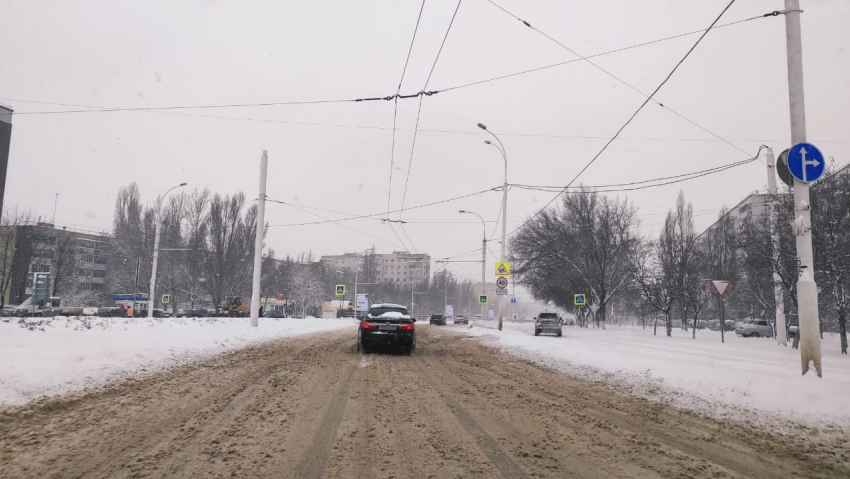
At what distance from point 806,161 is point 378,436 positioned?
8899 mm

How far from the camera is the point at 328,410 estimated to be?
674 cm

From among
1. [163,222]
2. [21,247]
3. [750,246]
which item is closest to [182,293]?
[163,222]

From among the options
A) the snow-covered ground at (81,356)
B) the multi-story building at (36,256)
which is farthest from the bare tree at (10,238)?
Result: the snow-covered ground at (81,356)

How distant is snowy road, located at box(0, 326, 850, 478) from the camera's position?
435 cm

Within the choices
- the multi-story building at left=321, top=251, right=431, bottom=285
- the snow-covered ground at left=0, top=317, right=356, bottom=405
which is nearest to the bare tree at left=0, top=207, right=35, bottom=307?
the snow-covered ground at left=0, top=317, right=356, bottom=405

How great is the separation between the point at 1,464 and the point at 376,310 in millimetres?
12428

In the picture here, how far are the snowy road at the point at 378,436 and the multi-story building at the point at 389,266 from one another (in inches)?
3659

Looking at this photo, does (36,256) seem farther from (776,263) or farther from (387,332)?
(776,263)

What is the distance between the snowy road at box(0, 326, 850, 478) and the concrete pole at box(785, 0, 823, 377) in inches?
127

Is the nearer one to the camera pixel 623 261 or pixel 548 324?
pixel 548 324

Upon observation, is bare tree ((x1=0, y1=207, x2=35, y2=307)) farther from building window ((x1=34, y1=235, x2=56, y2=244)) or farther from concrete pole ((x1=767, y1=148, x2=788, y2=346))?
concrete pole ((x1=767, y1=148, x2=788, y2=346))

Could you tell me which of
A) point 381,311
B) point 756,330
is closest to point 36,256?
point 381,311

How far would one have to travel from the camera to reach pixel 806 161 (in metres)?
8.83

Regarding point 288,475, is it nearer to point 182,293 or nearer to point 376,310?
point 376,310
